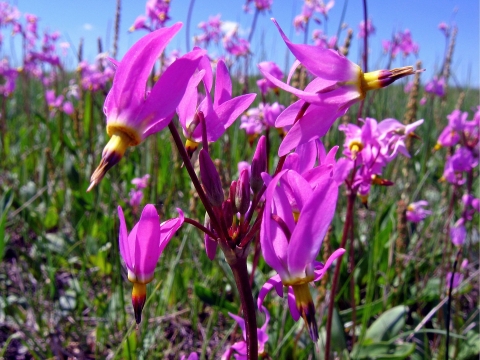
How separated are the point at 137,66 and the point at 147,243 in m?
0.26

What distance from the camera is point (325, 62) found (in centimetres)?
60

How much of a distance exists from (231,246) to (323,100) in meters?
0.26

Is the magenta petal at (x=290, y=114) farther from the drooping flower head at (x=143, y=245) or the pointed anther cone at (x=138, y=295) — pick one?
the pointed anther cone at (x=138, y=295)

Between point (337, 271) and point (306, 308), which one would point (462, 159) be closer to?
point (337, 271)

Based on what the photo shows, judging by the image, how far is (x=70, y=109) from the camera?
4.39 m

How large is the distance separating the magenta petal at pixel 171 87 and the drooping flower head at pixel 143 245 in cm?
14

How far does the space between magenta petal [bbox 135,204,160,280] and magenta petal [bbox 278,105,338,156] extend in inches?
8.2

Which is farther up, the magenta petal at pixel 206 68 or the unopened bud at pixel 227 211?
the magenta petal at pixel 206 68

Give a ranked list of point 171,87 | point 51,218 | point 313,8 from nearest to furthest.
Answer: point 171,87 → point 51,218 → point 313,8

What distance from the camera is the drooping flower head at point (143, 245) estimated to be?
0.64 m

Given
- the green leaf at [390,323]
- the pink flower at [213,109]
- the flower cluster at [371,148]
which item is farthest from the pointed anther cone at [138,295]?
the green leaf at [390,323]

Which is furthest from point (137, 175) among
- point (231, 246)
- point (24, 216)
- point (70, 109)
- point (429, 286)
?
point (231, 246)

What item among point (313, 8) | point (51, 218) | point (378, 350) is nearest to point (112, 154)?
point (378, 350)

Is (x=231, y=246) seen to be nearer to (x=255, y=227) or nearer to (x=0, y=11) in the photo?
(x=255, y=227)
